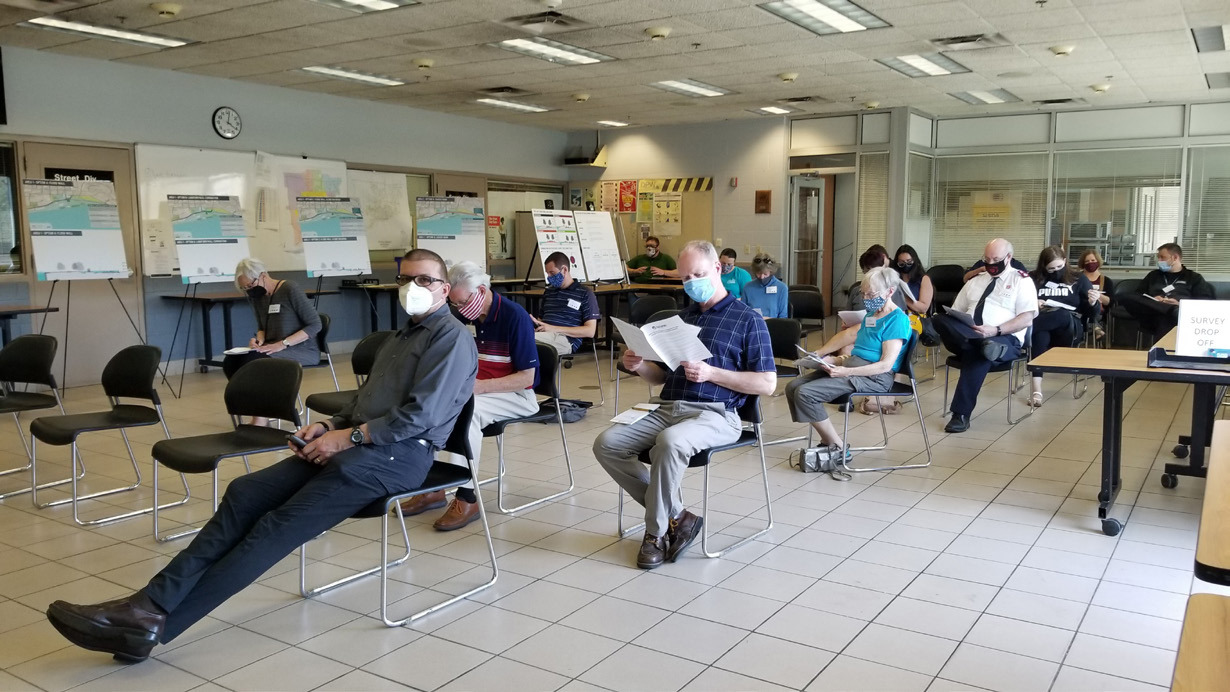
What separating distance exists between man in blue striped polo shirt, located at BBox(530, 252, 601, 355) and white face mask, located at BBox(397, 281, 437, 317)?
140 inches

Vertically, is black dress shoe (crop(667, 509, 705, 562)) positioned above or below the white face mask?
below

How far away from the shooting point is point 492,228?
12859 mm

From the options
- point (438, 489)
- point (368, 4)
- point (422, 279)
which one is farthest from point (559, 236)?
point (438, 489)

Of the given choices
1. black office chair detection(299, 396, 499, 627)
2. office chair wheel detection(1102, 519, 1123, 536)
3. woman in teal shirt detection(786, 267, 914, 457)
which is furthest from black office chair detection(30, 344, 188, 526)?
office chair wheel detection(1102, 519, 1123, 536)

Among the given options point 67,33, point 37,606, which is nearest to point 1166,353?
point 37,606

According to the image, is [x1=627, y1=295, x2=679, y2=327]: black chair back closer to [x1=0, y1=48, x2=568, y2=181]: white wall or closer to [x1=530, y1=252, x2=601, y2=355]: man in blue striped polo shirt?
[x1=530, y1=252, x2=601, y2=355]: man in blue striped polo shirt

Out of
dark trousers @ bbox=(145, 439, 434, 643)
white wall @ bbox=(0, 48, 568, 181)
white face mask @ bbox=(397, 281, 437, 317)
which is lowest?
dark trousers @ bbox=(145, 439, 434, 643)

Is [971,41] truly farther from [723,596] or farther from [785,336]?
[723,596]

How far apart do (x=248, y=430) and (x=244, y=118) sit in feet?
21.6

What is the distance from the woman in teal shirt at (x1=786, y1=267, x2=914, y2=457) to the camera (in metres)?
5.09

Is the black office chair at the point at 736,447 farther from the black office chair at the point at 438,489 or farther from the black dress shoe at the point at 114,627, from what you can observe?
the black dress shoe at the point at 114,627

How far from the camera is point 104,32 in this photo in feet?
24.0

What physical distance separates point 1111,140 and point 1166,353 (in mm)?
8194

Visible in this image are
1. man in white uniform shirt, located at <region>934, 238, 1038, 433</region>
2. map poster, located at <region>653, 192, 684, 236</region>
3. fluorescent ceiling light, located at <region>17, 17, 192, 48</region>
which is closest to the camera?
man in white uniform shirt, located at <region>934, 238, 1038, 433</region>
